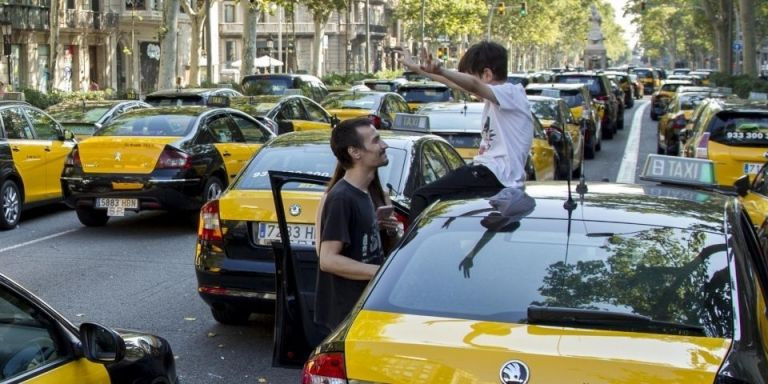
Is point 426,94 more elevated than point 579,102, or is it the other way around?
point 426,94

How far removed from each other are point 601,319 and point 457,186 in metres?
2.76

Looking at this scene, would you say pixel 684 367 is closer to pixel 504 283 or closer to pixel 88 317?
pixel 504 283

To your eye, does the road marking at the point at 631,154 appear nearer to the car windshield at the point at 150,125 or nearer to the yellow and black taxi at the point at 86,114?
the car windshield at the point at 150,125

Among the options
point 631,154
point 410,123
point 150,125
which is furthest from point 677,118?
point 150,125

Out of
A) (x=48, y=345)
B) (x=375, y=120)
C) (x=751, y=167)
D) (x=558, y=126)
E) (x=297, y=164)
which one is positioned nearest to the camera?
(x=48, y=345)

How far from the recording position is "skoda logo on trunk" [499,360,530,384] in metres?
3.51

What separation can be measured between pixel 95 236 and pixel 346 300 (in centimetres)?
863

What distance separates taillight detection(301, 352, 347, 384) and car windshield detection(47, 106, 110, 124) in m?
15.4

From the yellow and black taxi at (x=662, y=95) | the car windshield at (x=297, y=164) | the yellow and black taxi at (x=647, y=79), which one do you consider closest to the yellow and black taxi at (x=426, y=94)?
the yellow and black taxi at (x=662, y=95)

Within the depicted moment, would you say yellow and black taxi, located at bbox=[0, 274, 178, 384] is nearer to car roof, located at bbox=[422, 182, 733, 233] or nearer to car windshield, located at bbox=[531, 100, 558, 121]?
car roof, located at bbox=[422, 182, 733, 233]

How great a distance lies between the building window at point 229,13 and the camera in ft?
276

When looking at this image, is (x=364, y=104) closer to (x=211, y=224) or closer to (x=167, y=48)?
(x=167, y=48)

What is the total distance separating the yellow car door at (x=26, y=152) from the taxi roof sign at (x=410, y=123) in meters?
5.08

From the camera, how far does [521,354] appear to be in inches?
142
